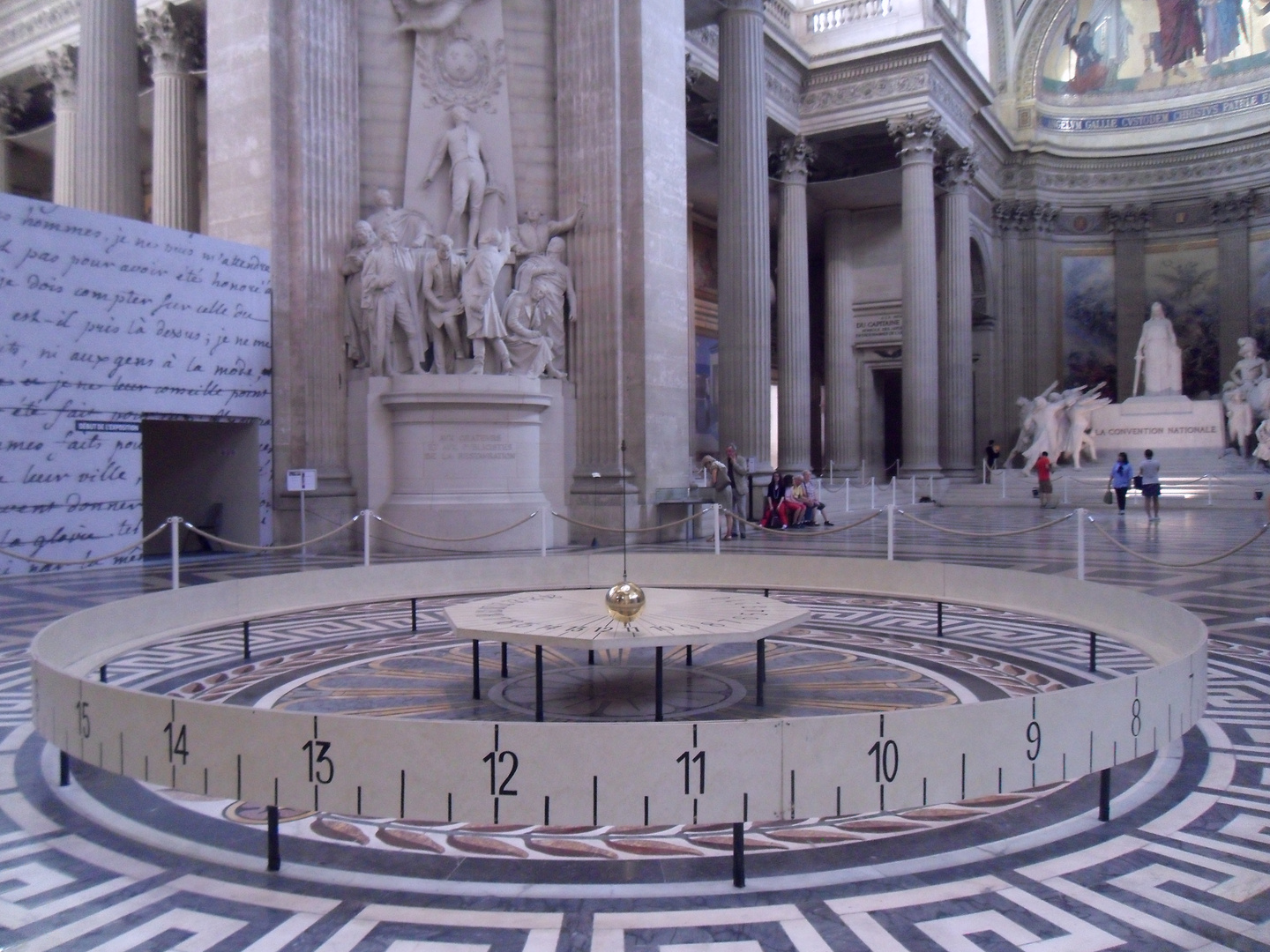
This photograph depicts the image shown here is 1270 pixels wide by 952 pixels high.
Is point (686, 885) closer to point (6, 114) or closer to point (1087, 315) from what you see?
point (6, 114)

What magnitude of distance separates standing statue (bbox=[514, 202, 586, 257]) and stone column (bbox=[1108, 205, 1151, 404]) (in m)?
25.2

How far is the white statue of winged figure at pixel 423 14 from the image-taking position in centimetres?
1223

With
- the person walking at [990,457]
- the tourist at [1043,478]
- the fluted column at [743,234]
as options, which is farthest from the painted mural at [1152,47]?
the fluted column at [743,234]

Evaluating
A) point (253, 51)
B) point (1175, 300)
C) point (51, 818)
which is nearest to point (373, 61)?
point (253, 51)

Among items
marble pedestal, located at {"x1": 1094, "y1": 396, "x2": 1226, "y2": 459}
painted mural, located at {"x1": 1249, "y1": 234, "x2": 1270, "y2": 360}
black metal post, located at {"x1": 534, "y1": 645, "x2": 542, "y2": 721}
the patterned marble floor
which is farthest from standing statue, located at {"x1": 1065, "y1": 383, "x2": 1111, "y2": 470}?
black metal post, located at {"x1": 534, "y1": 645, "x2": 542, "y2": 721}

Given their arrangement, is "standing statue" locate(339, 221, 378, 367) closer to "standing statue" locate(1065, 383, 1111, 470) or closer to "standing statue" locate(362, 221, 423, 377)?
"standing statue" locate(362, 221, 423, 377)

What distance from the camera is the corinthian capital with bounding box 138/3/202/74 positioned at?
15.2 metres

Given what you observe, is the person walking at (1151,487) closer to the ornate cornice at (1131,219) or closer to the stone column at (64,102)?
the ornate cornice at (1131,219)

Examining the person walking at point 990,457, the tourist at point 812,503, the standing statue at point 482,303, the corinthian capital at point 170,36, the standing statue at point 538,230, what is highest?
the corinthian capital at point 170,36

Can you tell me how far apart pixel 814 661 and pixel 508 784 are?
128 inches

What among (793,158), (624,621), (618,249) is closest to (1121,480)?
(793,158)

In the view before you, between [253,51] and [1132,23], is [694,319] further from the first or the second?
[1132,23]

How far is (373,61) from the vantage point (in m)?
12.3

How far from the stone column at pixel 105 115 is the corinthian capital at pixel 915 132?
52.9ft
